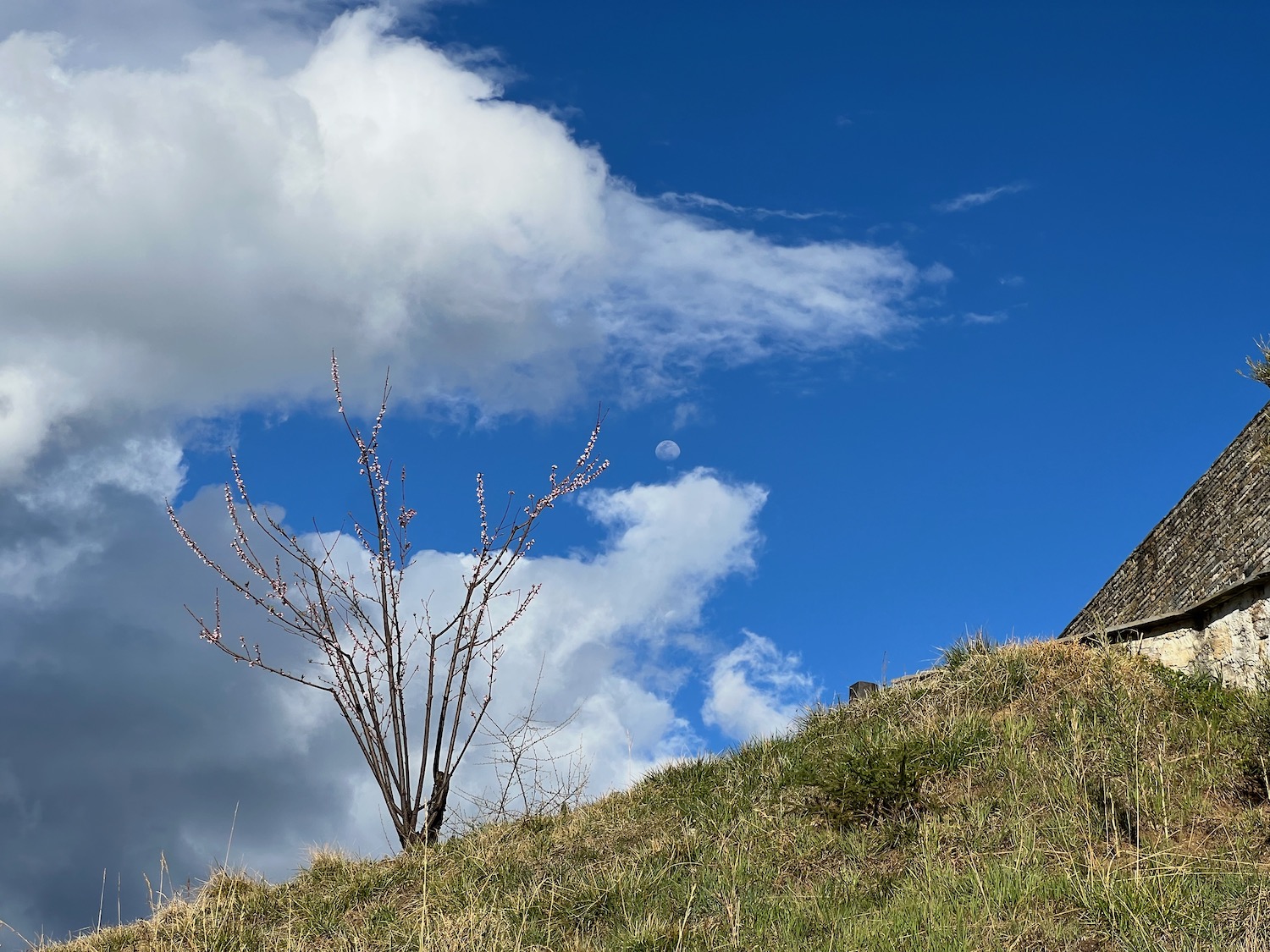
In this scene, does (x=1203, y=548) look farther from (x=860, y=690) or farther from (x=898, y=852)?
(x=898, y=852)

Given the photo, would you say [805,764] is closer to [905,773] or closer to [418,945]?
[905,773]

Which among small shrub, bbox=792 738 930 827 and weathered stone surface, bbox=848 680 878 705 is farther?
weathered stone surface, bbox=848 680 878 705

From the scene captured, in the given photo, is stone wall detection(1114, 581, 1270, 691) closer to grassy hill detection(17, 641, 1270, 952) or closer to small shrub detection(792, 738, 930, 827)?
grassy hill detection(17, 641, 1270, 952)

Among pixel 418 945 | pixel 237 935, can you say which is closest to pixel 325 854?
pixel 237 935

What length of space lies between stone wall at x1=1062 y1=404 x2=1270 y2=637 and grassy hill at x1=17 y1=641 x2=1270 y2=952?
10.8ft

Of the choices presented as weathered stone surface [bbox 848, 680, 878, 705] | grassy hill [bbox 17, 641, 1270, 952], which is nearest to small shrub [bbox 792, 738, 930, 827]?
grassy hill [bbox 17, 641, 1270, 952]

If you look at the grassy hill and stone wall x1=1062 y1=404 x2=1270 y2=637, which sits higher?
stone wall x1=1062 y1=404 x2=1270 y2=637

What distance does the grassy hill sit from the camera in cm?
690

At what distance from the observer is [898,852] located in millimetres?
8602

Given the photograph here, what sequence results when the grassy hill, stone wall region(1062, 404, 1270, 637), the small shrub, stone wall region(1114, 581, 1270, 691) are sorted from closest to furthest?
the grassy hill < the small shrub < stone wall region(1114, 581, 1270, 691) < stone wall region(1062, 404, 1270, 637)

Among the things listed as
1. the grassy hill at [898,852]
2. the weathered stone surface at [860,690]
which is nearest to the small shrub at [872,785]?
the grassy hill at [898,852]

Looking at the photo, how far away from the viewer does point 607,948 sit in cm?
709

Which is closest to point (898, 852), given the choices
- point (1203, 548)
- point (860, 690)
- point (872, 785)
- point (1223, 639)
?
point (872, 785)

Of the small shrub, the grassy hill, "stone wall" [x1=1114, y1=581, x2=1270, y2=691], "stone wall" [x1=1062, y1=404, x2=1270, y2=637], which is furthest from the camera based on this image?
"stone wall" [x1=1062, y1=404, x2=1270, y2=637]
